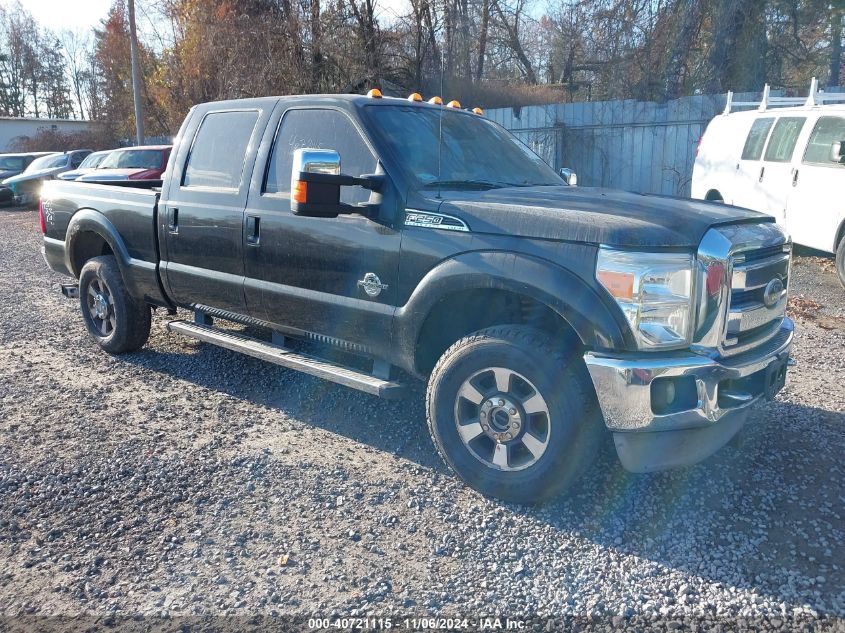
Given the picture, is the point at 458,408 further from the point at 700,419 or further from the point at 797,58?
the point at 797,58

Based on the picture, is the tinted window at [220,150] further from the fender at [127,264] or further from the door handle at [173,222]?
the fender at [127,264]

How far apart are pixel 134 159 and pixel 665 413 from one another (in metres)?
14.5

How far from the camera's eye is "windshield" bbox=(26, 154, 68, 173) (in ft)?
70.8

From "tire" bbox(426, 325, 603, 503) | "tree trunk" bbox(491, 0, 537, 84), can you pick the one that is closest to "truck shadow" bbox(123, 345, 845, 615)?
"tire" bbox(426, 325, 603, 503)

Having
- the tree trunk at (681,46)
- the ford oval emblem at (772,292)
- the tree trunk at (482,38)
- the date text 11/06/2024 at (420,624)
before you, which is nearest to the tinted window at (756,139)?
the ford oval emblem at (772,292)

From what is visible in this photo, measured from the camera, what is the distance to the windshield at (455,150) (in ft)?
13.6

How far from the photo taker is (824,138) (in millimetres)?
8820

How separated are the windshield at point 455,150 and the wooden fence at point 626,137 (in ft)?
31.5

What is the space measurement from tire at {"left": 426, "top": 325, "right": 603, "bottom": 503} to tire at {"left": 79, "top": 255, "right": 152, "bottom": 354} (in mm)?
3139

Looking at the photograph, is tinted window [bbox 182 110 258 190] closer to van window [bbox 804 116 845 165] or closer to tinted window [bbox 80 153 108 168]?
van window [bbox 804 116 845 165]

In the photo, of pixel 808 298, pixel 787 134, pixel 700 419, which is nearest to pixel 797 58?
pixel 787 134

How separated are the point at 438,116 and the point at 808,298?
5.59 m

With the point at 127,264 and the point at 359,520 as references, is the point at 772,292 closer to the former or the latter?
the point at 359,520

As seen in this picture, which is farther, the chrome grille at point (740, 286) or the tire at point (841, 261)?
the tire at point (841, 261)
